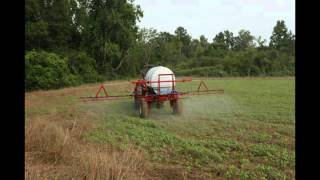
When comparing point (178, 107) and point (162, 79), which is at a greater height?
point (162, 79)

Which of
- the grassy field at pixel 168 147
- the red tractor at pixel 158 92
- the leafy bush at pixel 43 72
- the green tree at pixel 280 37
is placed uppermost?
the green tree at pixel 280 37

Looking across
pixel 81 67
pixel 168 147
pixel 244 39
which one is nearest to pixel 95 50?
pixel 81 67

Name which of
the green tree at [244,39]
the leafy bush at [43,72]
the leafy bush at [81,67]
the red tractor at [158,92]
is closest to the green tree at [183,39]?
the green tree at [244,39]

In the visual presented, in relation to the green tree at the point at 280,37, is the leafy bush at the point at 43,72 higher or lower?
lower

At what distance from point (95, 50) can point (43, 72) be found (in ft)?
44.8

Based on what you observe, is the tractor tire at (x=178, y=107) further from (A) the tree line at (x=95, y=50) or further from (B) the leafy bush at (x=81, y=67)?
(B) the leafy bush at (x=81, y=67)

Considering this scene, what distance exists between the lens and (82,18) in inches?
1581

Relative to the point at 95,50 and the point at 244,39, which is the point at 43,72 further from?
the point at 244,39

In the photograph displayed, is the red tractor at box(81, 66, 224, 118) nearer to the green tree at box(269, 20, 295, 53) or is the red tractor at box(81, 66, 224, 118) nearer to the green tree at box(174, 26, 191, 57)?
the green tree at box(269, 20, 295, 53)

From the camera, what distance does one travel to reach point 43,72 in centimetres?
2744

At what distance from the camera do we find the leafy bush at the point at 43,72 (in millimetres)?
27048
